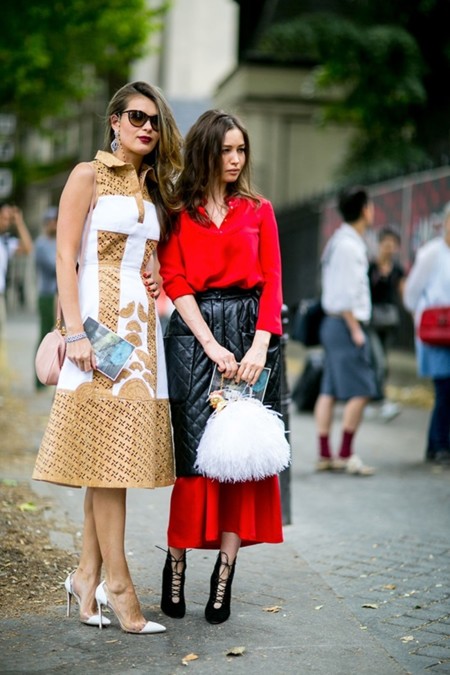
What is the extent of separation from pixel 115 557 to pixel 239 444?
0.66 m

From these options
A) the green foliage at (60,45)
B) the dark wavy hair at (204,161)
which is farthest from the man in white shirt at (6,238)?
the dark wavy hair at (204,161)

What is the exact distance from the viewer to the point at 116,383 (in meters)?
4.37

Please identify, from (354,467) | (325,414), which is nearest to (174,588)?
(354,467)

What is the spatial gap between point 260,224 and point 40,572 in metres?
1.95

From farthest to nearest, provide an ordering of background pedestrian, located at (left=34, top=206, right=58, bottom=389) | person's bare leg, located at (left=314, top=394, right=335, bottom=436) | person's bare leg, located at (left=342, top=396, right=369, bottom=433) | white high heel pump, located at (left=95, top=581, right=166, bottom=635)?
background pedestrian, located at (left=34, top=206, right=58, bottom=389) → person's bare leg, located at (left=314, top=394, right=335, bottom=436) → person's bare leg, located at (left=342, top=396, right=369, bottom=433) → white high heel pump, located at (left=95, top=581, right=166, bottom=635)

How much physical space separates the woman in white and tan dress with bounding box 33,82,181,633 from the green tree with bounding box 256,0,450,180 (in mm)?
17551

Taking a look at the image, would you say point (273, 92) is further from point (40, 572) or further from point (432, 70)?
point (40, 572)

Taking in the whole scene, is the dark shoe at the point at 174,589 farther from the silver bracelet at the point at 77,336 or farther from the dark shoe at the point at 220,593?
the silver bracelet at the point at 77,336

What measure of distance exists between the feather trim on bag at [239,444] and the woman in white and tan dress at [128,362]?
0.20 m

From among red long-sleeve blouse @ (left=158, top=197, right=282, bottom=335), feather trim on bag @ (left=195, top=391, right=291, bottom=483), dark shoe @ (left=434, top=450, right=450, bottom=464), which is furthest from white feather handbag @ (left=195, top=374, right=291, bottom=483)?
dark shoe @ (left=434, top=450, right=450, bottom=464)

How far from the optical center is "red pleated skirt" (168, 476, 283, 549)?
457 centimetres

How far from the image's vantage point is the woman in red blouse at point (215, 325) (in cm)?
459

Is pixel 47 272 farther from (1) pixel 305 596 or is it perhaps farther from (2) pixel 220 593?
(2) pixel 220 593

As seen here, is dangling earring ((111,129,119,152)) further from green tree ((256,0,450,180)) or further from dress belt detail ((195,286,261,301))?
green tree ((256,0,450,180))
